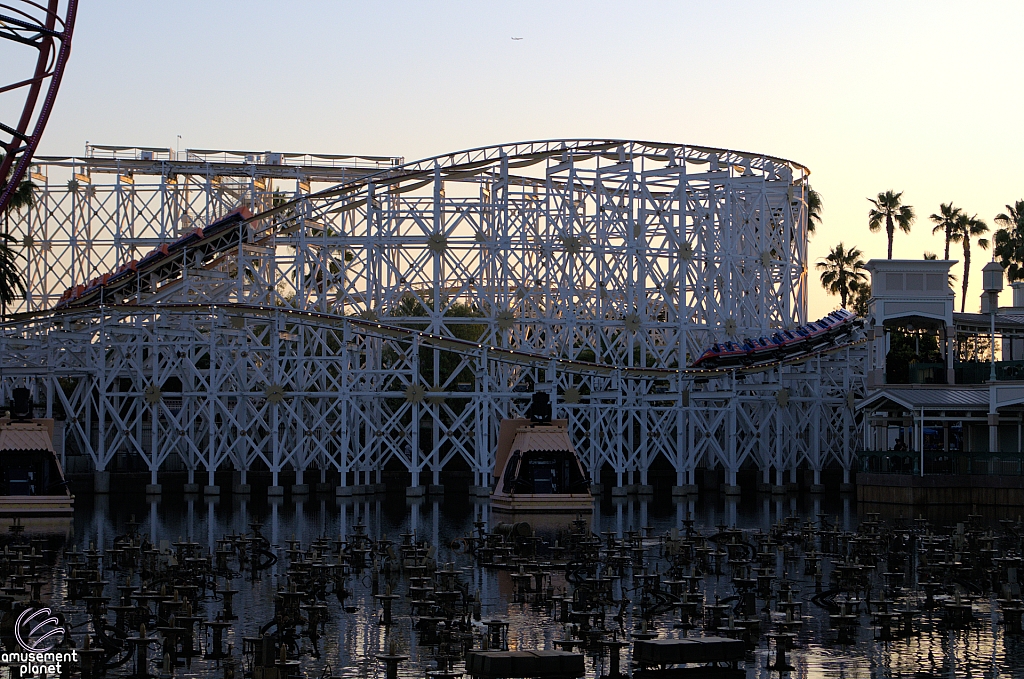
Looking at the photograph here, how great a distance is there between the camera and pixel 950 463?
4409cm

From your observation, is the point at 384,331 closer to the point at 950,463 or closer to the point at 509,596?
the point at 950,463

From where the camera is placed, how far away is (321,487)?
167 feet

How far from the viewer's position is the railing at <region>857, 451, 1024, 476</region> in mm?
42875

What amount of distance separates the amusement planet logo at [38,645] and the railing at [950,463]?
96.9ft

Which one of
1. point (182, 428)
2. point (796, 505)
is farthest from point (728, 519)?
point (182, 428)

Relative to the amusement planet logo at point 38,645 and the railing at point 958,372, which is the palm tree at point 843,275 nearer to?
the railing at point 958,372

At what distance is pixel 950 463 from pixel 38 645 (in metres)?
31.4

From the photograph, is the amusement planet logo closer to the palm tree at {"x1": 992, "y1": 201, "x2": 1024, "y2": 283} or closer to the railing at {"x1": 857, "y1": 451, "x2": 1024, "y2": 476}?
the railing at {"x1": 857, "y1": 451, "x2": 1024, "y2": 476}

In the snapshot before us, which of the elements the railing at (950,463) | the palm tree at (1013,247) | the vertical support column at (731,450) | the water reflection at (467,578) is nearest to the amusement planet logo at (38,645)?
the water reflection at (467,578)

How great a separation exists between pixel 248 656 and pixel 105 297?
35.9 metres

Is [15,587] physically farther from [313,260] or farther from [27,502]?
[313,260]

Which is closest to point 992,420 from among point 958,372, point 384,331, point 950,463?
point 950,463

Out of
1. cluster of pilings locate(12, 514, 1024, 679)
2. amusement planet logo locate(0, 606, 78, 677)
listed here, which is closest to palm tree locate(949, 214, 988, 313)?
cluster of pilings locate(12, 514, 1024, 679)

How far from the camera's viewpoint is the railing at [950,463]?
42.9 m
